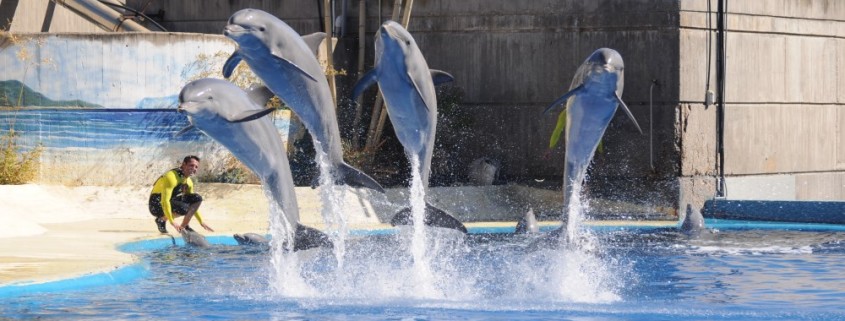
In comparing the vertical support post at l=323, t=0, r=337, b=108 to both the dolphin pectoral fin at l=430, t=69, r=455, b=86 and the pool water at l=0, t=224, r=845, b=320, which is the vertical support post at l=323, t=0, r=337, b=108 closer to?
the pool water at l=0, t=224, r=845, b=320

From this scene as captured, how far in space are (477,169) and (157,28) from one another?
202 inches

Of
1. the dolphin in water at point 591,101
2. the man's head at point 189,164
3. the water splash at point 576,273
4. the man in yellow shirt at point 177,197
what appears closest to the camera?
the dolphin in water at point 591,101

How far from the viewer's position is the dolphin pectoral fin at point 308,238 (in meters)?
9.09

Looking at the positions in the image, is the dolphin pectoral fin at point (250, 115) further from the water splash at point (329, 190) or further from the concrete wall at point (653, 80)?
the concrete wall at point (653, 80)

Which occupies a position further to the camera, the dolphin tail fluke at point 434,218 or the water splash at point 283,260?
the dolphin tail fluke at point 434,218

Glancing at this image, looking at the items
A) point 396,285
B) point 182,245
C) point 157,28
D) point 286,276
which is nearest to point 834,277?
point 396,285

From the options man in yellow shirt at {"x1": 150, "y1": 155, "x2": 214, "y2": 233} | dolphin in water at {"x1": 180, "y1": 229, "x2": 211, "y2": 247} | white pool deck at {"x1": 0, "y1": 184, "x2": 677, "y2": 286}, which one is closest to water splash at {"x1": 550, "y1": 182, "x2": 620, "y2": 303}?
white pool deck at {"x1": 0, "y1": 184, "x2": 677, "y2": 286}

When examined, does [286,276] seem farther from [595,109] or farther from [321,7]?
[321,7]

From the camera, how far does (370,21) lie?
17844 millimetres

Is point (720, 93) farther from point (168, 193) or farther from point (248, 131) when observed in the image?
point (248, 131)

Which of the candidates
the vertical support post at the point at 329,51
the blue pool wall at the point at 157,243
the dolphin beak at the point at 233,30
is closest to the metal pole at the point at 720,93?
the blue pool wall at the point at 157,243

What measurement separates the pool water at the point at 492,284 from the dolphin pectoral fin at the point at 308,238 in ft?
1.11

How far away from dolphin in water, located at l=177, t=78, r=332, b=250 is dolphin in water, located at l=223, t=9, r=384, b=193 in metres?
0.21

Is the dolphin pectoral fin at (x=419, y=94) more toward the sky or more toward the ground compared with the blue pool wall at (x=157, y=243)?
more toward the sky
